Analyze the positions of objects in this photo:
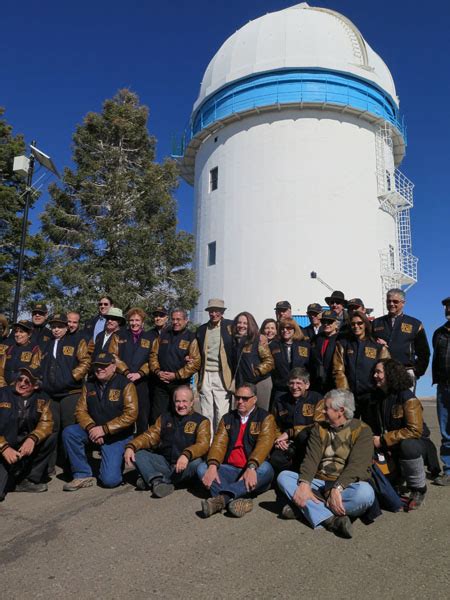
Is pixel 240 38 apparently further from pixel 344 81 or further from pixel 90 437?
pixel 90 437

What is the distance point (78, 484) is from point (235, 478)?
6.24ft

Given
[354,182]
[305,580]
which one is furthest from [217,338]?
[354,182]

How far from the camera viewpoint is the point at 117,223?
13852 mm

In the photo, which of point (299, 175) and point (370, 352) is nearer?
point (370, 352)

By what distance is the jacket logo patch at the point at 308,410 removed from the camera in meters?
5.35

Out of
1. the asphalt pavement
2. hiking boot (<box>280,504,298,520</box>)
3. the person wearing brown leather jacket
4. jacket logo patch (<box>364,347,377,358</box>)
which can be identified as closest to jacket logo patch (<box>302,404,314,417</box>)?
jacket logo patch (<box>364,347,377,358</box>)

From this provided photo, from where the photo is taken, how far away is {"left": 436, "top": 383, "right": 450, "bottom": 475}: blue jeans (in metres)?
5.49

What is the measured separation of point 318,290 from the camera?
18312 millimetres

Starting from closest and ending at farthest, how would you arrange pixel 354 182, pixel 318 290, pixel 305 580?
pixel 305 580, pixel 318 290, pixel 354 182

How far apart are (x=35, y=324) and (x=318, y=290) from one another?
12.9 meters

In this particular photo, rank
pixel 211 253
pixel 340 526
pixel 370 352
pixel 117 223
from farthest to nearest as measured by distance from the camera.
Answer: pixel 211 253 → pixel 117 223 → pixel 370 352 → pixel 340 526

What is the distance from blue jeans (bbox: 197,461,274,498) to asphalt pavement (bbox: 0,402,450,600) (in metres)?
0.20

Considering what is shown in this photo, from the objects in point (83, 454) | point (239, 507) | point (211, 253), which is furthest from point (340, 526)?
point (211, 253)

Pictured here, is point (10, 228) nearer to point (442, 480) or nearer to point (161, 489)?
point (161, 489)
